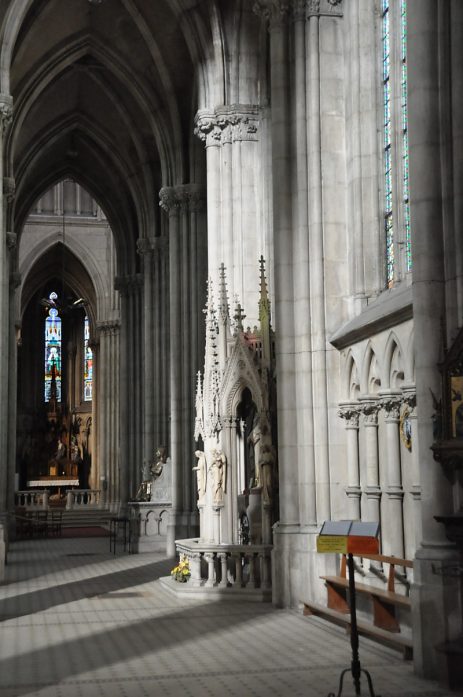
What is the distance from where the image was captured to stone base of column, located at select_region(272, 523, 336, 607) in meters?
16.3

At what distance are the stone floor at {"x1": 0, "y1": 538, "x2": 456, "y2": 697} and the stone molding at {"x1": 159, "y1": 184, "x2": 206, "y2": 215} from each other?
11994mm

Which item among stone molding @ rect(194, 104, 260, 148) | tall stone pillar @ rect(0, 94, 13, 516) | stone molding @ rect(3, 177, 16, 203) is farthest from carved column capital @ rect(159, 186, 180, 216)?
stone molding @ rect(194, 104, 260, 148)

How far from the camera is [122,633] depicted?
48.7ft

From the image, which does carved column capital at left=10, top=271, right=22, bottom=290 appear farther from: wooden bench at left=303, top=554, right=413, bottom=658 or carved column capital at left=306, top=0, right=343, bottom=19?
wooden bench at left=303, top=554, right=413, bottom=658

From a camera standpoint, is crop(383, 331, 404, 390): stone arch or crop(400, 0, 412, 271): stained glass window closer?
crop(383, 331, 404, 390): stone arch

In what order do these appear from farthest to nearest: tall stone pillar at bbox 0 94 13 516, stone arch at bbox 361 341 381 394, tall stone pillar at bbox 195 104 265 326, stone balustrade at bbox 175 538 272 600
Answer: tall stone pillar at bbox 195 104 265 326 → tall stone pillar at bbox 0 94 13 516 → stone balustrade at bbox 175 538 272 600 → stone arch at bbox 361 341 381 394

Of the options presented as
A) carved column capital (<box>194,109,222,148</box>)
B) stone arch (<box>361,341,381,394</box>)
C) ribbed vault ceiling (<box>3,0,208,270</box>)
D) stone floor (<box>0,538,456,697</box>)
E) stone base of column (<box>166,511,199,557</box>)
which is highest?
ribbed vault ceiling (<box>3,0,208,270</box>)

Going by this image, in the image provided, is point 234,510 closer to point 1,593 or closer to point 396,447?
point 1,593

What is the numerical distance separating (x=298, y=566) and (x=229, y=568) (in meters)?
3.57

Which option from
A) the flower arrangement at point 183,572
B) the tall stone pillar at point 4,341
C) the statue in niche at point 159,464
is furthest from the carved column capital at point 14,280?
the flower arrangement at point 183,572

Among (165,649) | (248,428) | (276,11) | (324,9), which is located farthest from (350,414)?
(276,11)

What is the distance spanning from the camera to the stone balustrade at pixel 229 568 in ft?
60.2

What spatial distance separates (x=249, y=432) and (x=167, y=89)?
481 inches

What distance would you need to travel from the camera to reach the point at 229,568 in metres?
19.9
